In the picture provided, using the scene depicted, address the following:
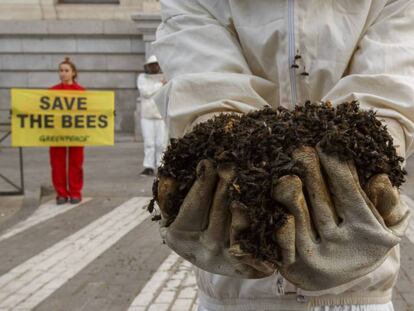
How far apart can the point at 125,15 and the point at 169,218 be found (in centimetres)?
1784

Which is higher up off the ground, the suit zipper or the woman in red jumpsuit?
the suit zipper

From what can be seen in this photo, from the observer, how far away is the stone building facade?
18.6 m

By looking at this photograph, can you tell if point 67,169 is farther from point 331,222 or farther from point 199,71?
point 331,222

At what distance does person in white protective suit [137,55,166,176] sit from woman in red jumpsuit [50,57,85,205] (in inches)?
83.3

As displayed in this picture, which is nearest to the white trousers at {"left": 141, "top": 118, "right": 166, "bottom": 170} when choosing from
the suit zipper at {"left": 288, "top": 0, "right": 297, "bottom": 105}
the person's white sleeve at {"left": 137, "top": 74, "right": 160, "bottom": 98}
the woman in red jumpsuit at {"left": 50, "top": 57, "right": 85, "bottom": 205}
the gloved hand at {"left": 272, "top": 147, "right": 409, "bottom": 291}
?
the person's white sleeve at {"left": 137, "top": 74, "right": 160, "bottom": 98}

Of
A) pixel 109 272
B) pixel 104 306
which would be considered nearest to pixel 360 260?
pixel 104 306

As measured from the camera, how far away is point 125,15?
1869 cm

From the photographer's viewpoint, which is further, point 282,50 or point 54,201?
point 54,201

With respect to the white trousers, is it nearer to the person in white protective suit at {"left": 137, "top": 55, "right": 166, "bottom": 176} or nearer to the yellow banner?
the person in white protective suit at {"left": 137, "top": 55, "right": 166, "bottom": 176}

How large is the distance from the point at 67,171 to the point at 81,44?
9.96 meters

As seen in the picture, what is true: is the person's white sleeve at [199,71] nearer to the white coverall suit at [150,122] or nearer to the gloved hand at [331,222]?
the gloved hand at [331,222]

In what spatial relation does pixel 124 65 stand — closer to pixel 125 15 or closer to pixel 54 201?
pixel 125 15

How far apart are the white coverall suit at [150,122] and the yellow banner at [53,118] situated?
A: 1.85m

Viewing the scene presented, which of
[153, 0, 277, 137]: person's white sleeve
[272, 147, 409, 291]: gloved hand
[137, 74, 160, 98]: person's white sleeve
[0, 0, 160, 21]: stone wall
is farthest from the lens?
[0, 0, 160, 21]: stone wall
